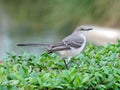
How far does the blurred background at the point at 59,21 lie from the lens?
18391 mm

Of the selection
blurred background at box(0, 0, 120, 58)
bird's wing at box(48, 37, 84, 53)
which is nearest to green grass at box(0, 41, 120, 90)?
bird's wing at box(48, 37, 84, 53)

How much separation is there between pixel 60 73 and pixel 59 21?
1540 cm

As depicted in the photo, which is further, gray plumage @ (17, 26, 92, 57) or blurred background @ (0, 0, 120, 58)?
blurred background @ (0, 0, 120, 58)

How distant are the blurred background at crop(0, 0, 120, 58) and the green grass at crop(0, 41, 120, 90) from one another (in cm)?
969

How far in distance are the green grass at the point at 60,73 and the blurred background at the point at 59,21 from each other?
382 inches

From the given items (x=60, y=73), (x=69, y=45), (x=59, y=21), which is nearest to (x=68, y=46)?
(x=69, y=45)

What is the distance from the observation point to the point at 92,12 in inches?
770

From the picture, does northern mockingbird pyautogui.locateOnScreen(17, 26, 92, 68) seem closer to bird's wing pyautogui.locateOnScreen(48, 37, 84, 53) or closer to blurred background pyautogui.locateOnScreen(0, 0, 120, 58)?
bird's wing pyautogui.locateOnScreen(48, 37, 84, 53)

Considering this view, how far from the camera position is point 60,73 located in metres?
5.58

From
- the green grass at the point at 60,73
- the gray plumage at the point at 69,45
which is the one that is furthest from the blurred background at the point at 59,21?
the green grass at the point at 60,73

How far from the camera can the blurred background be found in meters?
18.4

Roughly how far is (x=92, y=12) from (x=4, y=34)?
3252 millimetres

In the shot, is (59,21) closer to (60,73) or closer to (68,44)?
(68,44)

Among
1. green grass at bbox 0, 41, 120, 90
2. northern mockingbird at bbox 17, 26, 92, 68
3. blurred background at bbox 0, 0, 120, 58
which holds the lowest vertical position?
green grass at bbox 0, 41, 120, 90
